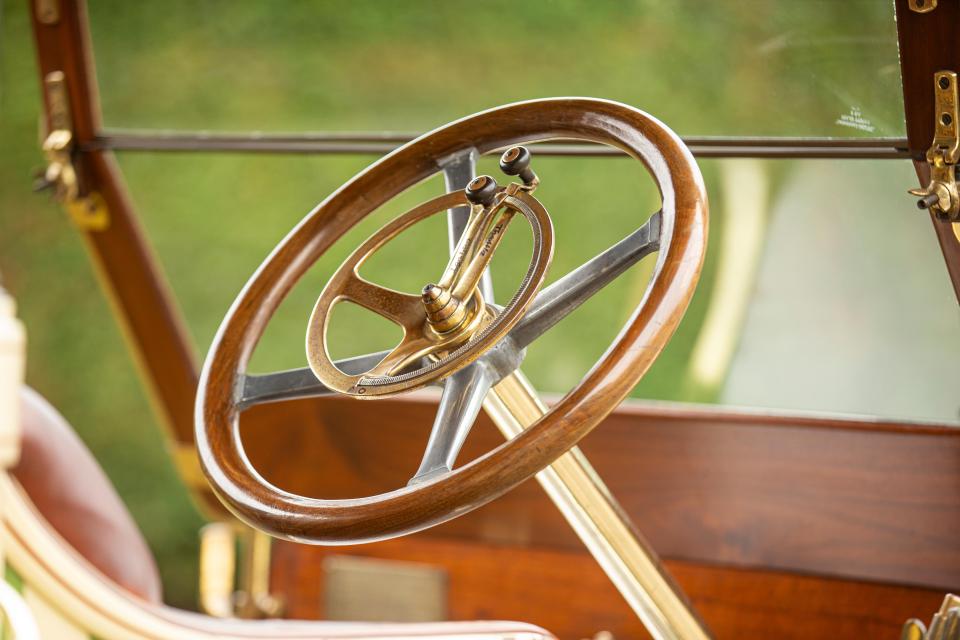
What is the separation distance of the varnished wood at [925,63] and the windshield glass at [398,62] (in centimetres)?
28

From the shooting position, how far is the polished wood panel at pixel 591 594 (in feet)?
4.22

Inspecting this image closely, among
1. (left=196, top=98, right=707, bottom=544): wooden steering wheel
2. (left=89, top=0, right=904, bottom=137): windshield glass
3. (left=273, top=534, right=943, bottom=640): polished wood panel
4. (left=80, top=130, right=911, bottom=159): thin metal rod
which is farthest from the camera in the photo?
(left=89, top=0, right=904, bottom=137): windshield glass

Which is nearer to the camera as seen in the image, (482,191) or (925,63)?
(482,191)

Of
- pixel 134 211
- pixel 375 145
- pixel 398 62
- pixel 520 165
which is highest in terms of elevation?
pixel 398 62

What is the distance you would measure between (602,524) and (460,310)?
233 mm

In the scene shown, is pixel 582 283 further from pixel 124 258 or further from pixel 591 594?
pixel 124 258

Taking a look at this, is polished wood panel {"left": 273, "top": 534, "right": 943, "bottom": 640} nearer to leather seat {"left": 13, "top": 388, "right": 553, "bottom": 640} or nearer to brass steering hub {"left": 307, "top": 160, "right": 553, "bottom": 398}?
leather seat {"left": 13, "top": 388, "right": 553, "bottom": 640}

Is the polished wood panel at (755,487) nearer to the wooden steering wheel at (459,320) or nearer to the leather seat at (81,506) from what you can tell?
the leather seat at (81,506)

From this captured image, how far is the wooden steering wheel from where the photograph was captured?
26.3 inches

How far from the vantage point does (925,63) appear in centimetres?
103

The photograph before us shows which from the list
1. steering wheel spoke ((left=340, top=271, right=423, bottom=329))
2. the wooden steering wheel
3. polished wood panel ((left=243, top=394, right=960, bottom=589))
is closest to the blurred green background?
polished wood panel ((left=243, top=394, right=960, bottom=589))

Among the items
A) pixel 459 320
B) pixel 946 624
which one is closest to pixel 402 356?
pixel 459 320

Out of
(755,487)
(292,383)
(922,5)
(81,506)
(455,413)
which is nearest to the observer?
(455,413)

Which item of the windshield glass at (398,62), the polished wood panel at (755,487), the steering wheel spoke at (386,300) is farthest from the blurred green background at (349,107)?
the steering wheel spoke at (386,300)
